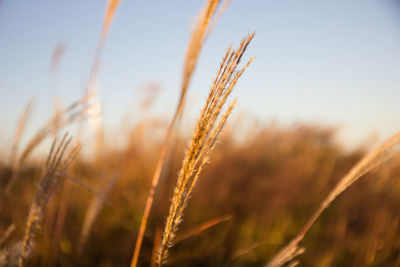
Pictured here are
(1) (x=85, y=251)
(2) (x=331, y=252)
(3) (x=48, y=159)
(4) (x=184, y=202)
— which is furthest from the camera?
(2) (x=331, y=252)

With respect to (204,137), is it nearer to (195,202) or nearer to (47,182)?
(47,182)

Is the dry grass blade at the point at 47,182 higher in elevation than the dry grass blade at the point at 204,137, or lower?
higher

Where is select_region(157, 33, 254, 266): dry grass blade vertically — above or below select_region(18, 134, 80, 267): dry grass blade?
below

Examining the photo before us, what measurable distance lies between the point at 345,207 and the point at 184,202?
9.29 ft

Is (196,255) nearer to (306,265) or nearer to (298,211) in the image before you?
(306,265)

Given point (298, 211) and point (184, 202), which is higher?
point (298, 211)

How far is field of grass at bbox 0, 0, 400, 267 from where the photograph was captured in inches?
24.6

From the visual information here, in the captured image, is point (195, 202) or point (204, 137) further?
point (195, 202)

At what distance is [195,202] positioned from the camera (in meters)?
2.85

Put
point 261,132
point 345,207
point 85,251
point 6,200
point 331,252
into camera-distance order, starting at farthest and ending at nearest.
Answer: point 261,132 < point 345,207 < point 331,252 < point 85,251 < point 6,200

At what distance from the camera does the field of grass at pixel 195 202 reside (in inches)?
24.6

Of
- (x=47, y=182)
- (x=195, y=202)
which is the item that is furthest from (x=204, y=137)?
(x=195, y=202)

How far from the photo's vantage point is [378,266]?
1.64 m

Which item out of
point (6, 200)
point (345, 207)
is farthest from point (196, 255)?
point (345, 207)
